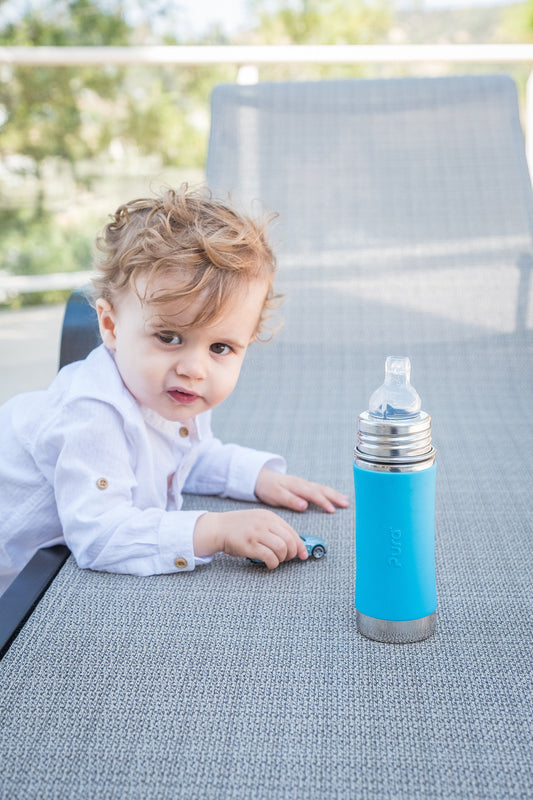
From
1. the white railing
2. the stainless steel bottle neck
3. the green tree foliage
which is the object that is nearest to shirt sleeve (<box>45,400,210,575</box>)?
the stainless steel bottle neck

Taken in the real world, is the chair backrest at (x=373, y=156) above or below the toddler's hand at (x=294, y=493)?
above

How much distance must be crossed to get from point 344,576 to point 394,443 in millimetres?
321

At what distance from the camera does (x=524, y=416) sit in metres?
1.81

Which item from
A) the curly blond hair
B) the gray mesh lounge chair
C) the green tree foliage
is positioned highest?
the green tree foliage

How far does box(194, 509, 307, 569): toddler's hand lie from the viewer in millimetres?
1136

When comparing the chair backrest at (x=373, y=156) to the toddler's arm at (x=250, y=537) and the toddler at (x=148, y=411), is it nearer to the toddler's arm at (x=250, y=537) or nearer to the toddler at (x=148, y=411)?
the toddler at (x=148, y=411)

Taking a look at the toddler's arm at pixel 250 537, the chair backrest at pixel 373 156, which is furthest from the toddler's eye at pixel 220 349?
the chair backrest at pixel 373 156

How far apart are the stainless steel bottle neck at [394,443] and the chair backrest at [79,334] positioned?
2.75 feet

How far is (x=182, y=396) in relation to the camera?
4.08 feet

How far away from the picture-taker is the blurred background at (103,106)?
6.48 meters

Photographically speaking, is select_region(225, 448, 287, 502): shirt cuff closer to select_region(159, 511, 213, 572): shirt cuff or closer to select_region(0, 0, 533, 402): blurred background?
select_region(159, 511, 213, 572): shirt cuff

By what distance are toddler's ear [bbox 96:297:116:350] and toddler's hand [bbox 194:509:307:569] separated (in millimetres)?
340

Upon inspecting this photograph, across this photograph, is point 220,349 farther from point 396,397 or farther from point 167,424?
point 396,397

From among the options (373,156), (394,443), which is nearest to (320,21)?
(373,156)
